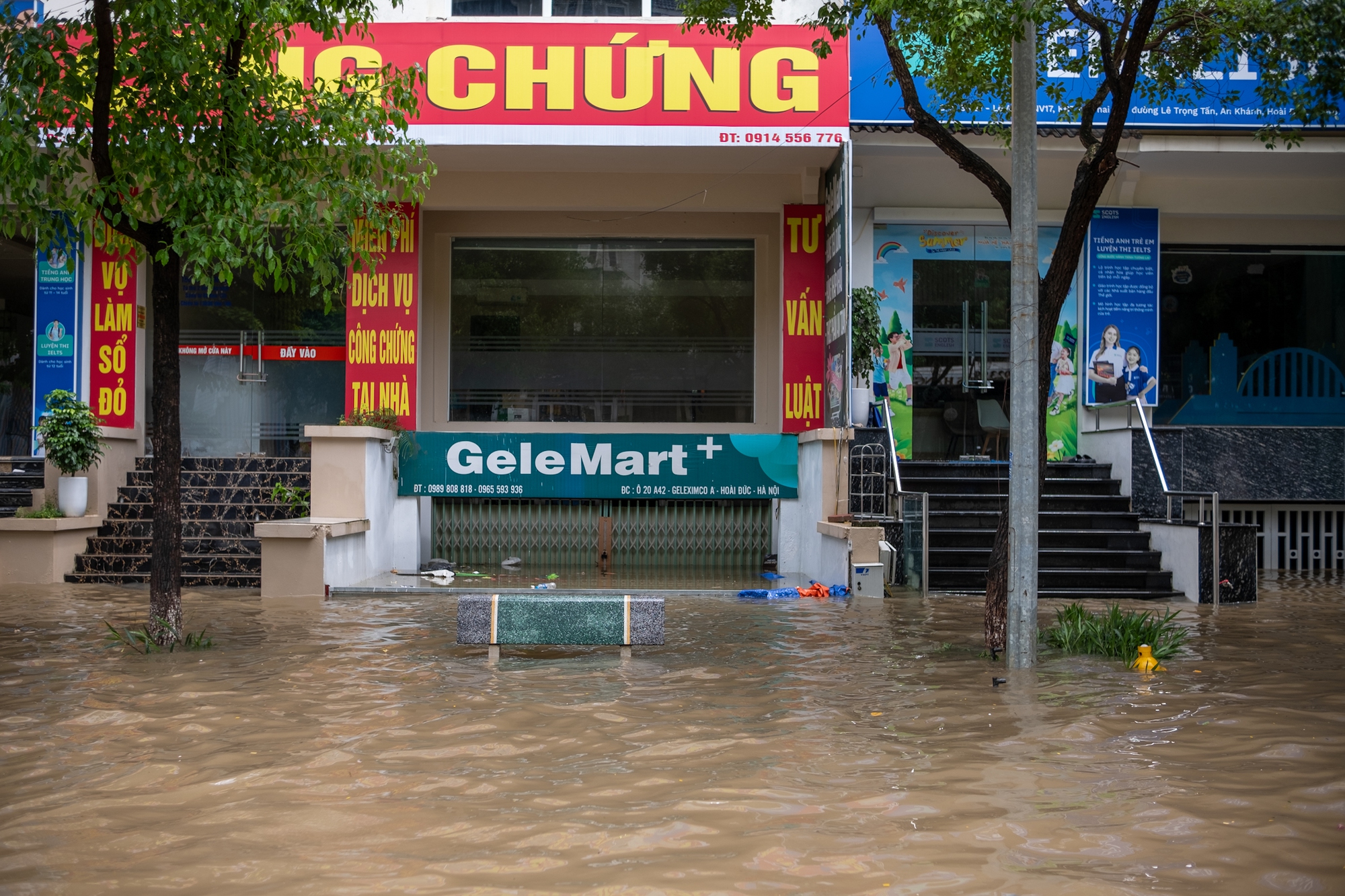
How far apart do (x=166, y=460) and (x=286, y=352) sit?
7917 millimetres

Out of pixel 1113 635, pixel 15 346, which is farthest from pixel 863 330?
pixel 15 346

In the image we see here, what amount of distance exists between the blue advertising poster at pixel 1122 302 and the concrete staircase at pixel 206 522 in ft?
36.6

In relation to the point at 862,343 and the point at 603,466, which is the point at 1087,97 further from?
the point at 603,466

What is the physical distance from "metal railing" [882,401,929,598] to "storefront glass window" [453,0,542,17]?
7683 mm

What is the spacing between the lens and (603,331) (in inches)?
626

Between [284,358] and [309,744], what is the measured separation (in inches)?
452

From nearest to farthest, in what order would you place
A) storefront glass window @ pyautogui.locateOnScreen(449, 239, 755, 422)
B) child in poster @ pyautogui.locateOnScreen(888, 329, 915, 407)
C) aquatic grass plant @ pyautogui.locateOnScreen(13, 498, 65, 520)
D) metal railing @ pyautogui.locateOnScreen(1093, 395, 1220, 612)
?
metal railing @ pyautogui.locateOnScreen(1093, 395, 1220, 612), aquatic grass plant @ pyautogui.locateOnScreen(13, 498, 65, 520), child in poster @ pyautogui.locateOnScreen(888, 329, 915, 407), storefront glass window @ pyautogui.locateOnScreen(449, 239, 755, 422)

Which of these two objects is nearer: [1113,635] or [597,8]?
[1113,635]

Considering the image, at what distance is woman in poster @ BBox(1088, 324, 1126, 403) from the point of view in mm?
15391

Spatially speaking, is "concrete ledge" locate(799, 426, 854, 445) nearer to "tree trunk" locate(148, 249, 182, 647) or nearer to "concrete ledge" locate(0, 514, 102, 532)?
"tree trunk" locate(148, 249, 182, 647)

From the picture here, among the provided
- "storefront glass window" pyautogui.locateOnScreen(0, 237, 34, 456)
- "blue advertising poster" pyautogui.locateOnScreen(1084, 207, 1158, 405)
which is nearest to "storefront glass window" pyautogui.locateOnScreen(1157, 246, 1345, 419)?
"blue advertising poster" pyautogui.locateOnScreen(1084, 207, 1158, 405)

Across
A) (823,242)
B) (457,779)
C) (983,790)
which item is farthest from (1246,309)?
(457,779)

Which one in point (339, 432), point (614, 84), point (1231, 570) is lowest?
point (1231, 570)

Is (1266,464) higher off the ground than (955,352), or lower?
lower
